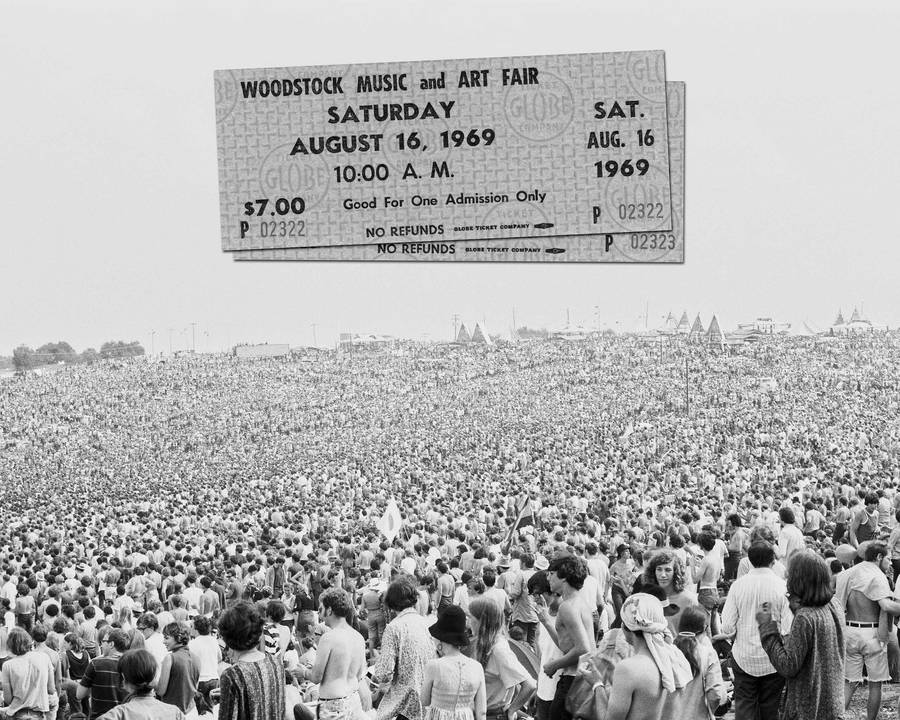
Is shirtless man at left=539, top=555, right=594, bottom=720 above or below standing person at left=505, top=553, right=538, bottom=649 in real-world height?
above

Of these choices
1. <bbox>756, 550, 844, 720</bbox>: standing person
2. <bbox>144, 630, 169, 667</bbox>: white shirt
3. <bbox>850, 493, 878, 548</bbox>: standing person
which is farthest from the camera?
<bbox>850, 493, 878, 548</bbox>: standing person

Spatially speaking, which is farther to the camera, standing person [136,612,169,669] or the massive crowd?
standing person [136,612,169,669]

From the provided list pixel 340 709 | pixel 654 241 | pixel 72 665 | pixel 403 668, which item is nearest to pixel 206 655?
pixel 72 665

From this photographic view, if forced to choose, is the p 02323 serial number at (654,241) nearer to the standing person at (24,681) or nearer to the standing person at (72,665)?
the standing person at (24,681)

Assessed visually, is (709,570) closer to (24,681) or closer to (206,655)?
(206,655)

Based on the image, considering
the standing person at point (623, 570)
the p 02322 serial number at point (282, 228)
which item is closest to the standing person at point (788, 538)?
the standing person at point (623, 570)

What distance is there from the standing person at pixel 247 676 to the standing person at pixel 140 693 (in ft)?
0.97

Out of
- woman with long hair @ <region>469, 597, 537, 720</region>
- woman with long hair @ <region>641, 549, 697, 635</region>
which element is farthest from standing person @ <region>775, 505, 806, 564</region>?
woman with long hair @ <region>469, 597, 537, 720</region>

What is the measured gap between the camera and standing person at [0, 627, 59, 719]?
7.64 metres

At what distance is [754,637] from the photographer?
6395 millimetres

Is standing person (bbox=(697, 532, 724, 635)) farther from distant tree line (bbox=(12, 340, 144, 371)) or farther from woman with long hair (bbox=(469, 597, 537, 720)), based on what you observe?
distant tree line (bbox=(12, 340, 144, 371))

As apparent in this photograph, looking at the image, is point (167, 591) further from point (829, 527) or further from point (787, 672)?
point (787, 672)

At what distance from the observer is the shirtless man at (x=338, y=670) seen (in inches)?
238

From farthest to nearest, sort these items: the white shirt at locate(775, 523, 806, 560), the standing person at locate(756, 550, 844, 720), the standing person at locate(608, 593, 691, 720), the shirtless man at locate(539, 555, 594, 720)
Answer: the white shirt at locate(775, 523, 806, 560), the shirtless man at locate(539, 555, 594, 720), the standing person at locate(756, 550, 844, 720), the standing person at locate(608, 593, 691, 720)
